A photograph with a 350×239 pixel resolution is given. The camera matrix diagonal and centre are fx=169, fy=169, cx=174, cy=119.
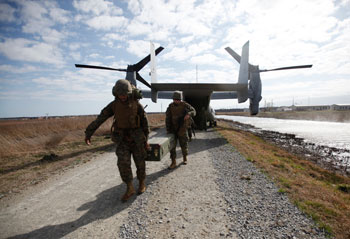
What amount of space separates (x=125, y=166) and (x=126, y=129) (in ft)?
2.95

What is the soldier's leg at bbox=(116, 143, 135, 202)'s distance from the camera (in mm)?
4055

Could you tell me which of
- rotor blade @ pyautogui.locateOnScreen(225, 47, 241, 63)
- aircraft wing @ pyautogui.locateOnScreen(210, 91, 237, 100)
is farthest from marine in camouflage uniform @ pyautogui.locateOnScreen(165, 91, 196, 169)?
rotor blade @ pyautogui.locateOnScreen(225, 47, 241, 63)

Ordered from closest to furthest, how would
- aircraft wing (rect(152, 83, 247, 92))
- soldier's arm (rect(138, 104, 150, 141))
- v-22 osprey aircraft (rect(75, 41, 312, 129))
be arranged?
soldier's arm (rect(138, 104, 150, 141)), aircraft wing (rect(152, 83, 247, 92)), v-22 osprey aircraft (rect(75, 41, 312, 129))

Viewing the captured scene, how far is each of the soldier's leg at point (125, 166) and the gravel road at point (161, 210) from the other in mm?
192

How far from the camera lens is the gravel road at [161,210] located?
2.94m

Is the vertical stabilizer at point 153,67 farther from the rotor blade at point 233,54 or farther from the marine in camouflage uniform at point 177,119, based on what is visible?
the rotor blade at point 233,54

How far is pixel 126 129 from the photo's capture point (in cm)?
424

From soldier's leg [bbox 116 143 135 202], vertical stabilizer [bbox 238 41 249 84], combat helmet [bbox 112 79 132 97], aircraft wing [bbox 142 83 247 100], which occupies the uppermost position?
vertical stabilizer [bbox 238 41 249 84]

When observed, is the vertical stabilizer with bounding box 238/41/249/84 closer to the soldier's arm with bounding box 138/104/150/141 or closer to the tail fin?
the tail fin

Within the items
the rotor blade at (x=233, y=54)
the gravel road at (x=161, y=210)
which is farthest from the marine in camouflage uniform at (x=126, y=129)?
the rotor blade at (x=233, y=54)

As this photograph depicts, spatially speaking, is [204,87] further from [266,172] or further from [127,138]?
[127,138]

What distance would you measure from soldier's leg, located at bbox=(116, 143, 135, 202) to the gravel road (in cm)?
19

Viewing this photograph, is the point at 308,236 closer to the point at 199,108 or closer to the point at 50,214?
the point at 50,214

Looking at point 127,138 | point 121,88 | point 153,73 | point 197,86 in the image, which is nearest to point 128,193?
point 127,138
